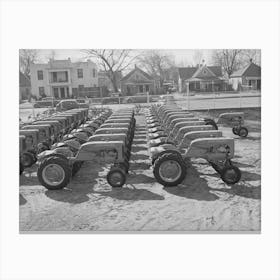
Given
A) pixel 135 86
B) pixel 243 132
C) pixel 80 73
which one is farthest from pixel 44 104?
pixel 243 132

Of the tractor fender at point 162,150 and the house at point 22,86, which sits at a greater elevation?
the house at point 22,86

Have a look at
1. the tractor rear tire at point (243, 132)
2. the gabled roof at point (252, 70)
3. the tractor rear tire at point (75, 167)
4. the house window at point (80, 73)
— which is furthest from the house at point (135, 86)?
the tractor rear tire at point (75, 167)

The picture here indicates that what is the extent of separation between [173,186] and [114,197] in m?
1.07

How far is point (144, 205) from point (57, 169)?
1.76m

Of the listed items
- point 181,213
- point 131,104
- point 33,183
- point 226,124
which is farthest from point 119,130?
point 131,104

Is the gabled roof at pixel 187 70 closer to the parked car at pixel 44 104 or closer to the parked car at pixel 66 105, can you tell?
the parked car at pixel 66 105

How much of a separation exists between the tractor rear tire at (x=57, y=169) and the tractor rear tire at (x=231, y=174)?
9.19 ft

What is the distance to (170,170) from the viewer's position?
6.39 meters

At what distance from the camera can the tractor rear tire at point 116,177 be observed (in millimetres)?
6504

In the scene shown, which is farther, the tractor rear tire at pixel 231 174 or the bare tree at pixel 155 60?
the bare tree at pixel 155 60

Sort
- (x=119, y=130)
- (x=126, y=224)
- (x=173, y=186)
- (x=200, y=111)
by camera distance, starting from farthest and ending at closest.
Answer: (x=200, y=111) < (x=119, y=130) < (x=173, y=186) < (x=126, y=224)

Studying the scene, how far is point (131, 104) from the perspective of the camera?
2377cm

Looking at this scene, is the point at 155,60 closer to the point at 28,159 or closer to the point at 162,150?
the point at 162,150
